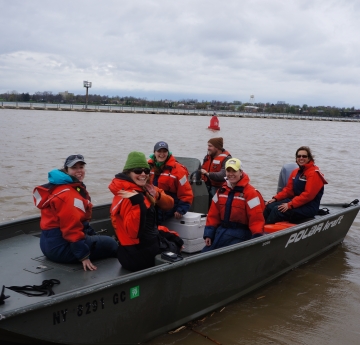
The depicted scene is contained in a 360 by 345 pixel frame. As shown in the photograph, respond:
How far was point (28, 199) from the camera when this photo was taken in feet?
33.7

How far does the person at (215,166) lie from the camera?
6645 mm

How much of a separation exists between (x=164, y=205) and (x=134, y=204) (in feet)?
3.11

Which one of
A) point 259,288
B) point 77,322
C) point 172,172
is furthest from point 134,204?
point 259,288

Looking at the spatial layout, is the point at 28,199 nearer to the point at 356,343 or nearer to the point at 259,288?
the point at 259,288

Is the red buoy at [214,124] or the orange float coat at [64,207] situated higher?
the red buoy at [214,124]

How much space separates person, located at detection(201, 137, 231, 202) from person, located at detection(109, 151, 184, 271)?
249cm

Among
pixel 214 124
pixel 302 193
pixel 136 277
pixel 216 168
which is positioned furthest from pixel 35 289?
pixel 214 124

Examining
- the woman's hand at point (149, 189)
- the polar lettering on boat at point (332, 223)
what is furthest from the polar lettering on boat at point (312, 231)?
the woman's hand at point (149, 189)

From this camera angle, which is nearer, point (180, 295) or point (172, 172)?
point (180, 295)

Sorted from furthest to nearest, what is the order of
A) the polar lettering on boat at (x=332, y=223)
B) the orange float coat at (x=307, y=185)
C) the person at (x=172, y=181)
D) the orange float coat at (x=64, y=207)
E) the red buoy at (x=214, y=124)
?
the red buoy at (x=214, y=124) < the polar lettering on boat at (x=332, y=223) < the orange float coat at (x=307, y=185) < the person at (x=172, y=181) < the orange float coat at (x=64, y=207)

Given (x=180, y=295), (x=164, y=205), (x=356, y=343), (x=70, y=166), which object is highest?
(x=70, y=166)

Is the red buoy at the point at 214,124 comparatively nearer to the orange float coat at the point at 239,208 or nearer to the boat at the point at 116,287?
the boat at the point at 116,287

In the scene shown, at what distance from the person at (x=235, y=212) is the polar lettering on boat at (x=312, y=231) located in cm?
90

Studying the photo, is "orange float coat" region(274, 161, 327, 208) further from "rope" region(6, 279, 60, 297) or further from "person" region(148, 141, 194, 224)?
"rope" region(6, 279, 60, 297)
